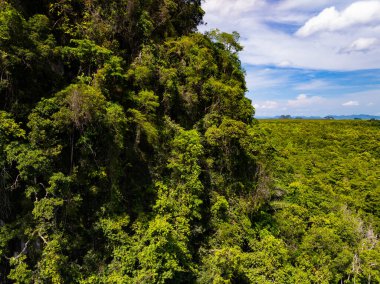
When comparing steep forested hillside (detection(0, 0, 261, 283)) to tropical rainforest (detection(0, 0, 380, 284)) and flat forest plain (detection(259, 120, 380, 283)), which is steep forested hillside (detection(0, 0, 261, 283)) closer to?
tropical rainforest (detection(0, 0, 380, 284))

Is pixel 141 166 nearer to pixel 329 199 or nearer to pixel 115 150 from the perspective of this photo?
pixel 115 150

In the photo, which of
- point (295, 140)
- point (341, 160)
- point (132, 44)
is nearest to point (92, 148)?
point (132, 44)

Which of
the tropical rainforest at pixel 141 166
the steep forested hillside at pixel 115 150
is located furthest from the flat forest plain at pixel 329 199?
the steep forested hillside at pixel 115 150

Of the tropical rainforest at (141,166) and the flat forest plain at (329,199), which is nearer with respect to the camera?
the tropical rainforest at (141,166)

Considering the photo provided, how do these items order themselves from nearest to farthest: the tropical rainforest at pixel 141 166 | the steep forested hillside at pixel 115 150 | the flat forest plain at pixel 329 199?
1. the steep forested hillside at pixel 115 150
2. the tropical rainforest at pixel 141 166
3. the flat forest plain at pixel 329 199

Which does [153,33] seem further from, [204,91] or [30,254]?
[30,254]

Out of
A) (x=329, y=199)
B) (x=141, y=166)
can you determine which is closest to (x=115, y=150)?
(x=141, y=166)

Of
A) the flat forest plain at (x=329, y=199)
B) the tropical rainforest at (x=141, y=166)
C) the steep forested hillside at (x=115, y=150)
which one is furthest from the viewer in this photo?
the flat forest plain at (x=329, y=199)

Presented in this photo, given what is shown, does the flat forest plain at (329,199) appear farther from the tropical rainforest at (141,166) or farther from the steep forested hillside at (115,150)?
the steep forested hillside at (115,150)
